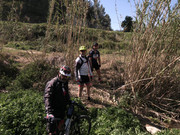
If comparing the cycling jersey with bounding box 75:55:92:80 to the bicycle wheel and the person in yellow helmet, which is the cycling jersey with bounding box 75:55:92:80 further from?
Result: the bicycle wheel

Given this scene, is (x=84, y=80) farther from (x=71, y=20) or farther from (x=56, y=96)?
(x=71, y=20)

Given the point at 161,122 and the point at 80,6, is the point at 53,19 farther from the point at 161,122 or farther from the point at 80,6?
the point at 161,122

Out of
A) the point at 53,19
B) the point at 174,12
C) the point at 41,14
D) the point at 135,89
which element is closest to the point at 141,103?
the point at 135,89

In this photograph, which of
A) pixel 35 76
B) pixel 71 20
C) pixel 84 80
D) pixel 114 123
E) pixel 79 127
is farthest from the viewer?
pixel 35 76

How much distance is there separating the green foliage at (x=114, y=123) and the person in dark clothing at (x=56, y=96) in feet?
2.97

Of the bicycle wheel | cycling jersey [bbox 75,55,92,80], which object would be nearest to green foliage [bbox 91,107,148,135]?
the bicycle wheel

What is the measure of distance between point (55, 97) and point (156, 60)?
315 cm

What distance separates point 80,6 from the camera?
5.39 m

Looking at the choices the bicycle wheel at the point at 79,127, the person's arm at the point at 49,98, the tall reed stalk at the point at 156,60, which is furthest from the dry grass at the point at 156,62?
the person's arm at the point at 49,98

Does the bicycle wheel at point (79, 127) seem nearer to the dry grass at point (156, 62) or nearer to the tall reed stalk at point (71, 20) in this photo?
the dry grass at point (156, 62)

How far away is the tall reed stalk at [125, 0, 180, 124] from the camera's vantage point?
4293 mm

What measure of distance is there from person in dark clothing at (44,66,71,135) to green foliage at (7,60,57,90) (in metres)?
2.51

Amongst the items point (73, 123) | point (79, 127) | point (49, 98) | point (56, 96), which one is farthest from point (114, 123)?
point (49, 98)

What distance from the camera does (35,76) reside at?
18.3 feet
